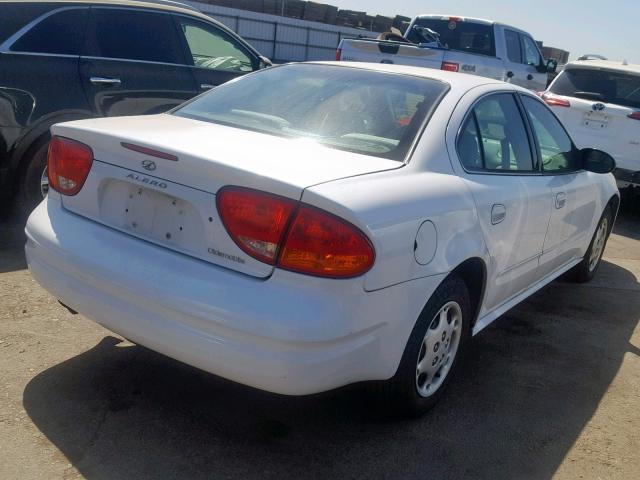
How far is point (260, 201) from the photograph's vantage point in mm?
2652

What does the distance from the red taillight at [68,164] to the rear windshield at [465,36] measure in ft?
31.3

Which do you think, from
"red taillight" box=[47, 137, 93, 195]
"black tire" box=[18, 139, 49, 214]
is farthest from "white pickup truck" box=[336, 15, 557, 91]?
"red taillight" box=[47, 137, 93, 195]

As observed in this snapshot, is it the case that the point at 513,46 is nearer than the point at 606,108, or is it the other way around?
the point at 606,108

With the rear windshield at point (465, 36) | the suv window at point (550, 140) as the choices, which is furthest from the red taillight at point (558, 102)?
the suv window at point (550, 140)

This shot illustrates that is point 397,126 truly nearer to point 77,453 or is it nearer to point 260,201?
point 260,201

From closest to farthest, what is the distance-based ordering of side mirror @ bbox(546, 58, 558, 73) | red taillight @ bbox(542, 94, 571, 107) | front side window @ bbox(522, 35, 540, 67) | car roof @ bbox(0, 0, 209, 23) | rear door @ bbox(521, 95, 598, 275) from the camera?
rear door @ bbox(521, 95, 598, 275) → car roof @ bbox(0, 0, 209, 23) → red taillight @ bbox(542, 94, 571, 107) → front side window @ bbox(522, 35, 540, 67) → side mirror @ bbox(546, 58, 558, 73)

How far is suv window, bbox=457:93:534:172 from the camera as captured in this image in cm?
357

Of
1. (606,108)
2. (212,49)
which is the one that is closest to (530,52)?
(606,108)

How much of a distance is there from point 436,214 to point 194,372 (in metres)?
1.43

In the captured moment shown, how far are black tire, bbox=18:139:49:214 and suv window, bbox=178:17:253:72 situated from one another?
1680 millimetres

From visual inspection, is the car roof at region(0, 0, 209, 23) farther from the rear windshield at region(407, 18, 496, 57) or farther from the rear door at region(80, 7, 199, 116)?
the rear windshield at region(407, 18, 496, 57)

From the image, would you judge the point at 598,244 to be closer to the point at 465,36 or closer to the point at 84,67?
the point at 84,67

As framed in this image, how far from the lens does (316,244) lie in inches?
103

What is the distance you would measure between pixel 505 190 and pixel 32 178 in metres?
3.43
